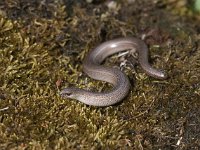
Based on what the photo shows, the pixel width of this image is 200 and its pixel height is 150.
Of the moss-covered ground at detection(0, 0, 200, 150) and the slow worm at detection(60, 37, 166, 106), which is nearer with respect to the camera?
the moss-covered ground at detection(0, 0, 200, 150)

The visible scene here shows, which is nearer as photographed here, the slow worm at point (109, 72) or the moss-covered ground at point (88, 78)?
the moss-covered ground at point (88, 78)

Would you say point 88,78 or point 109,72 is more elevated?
point 109,72

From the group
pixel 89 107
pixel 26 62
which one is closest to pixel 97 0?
pixel 26 62

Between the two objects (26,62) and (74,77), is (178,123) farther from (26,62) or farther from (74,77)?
(26,62)
